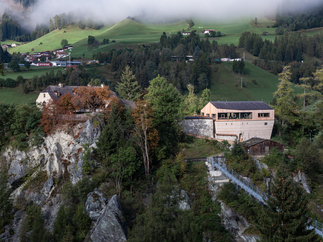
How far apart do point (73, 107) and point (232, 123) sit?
2363 centimetres

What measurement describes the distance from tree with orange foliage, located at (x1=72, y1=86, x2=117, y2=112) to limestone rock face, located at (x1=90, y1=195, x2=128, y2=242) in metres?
15.1

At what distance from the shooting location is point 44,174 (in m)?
32.4

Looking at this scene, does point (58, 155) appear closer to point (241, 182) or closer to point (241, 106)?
point (241, 182)

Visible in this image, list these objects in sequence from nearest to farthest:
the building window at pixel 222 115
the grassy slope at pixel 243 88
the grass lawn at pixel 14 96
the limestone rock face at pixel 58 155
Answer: the limestone rock face at pixel 58 155, the building window at pixel 222 115, the grass lawn at pixel 14 96, the grassy slope at pixel 243 88

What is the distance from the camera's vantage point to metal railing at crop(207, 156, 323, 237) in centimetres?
2380

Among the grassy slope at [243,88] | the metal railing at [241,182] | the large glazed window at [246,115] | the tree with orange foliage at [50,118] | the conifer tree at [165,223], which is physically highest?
the tree with orange foliage at [50,118]

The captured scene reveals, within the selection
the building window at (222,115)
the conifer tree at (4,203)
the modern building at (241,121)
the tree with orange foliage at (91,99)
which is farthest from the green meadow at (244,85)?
the conifer tree at (4,203)

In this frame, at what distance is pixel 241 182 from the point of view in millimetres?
26594

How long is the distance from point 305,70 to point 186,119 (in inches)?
3837

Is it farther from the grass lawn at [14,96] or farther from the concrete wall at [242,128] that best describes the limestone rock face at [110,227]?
the grass lawn at [14,96]

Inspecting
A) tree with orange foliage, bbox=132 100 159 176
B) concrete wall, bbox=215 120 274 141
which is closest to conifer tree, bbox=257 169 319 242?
tree with orange foliage, bbox=132 100 159 176

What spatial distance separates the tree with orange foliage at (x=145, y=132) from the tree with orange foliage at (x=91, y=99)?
5350 mm

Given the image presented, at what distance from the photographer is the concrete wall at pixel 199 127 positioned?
40.4 meters

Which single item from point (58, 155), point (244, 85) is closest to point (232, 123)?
point (58, 155)
